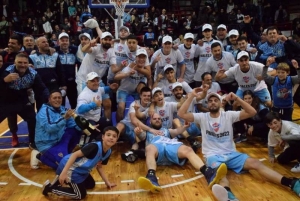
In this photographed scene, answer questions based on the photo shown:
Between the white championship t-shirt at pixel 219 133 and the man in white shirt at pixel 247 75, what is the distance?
174cm

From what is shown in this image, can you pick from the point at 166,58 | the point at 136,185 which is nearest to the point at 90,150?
the point at 136,185

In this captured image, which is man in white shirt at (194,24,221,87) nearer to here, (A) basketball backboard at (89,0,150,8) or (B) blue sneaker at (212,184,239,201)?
(A) basketball backboard at (89,0,150,8)

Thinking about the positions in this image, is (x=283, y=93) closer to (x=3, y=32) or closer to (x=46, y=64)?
(x=46, y=64)

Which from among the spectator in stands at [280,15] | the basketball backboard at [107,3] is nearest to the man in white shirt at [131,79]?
the basketball backboard at [107,3]

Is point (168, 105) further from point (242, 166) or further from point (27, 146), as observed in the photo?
point (27, 146)

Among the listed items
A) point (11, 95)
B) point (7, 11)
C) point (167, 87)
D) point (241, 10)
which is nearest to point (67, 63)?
point (11, 95)

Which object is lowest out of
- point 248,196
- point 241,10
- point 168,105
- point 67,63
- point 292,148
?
point 248,196

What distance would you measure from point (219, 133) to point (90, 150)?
5.93ft

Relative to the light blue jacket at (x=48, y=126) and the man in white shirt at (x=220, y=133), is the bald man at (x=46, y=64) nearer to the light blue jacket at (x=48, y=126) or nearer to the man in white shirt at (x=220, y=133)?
the light blue jacket at (x=48, y=126)

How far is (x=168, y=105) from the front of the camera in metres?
5.82

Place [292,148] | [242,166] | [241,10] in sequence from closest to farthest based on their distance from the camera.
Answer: [242,166]
[292,148]
[241,10]

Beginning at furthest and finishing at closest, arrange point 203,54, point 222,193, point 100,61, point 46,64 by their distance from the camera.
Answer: point 203,54 → point 100,61 → point 46,64 → point 222,193

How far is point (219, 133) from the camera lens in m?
4.60

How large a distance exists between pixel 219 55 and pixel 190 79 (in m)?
1.06
